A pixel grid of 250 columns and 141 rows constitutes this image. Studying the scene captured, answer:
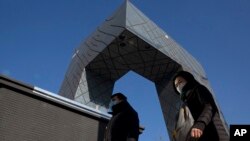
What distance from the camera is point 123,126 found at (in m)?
4.19

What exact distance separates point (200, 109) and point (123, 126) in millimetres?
1364

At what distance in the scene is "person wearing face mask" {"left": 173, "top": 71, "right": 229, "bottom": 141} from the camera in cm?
279

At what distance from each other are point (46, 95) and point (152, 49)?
1941 cm

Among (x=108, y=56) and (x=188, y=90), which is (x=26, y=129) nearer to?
(x=188, y=90)

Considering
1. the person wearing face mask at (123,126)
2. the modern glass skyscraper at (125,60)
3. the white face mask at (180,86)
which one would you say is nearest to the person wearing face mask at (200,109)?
the white face mask at (180,86)

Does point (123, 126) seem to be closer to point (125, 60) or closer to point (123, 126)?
point (123, 126)

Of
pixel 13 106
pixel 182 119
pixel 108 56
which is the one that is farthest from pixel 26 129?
pixel 108 56

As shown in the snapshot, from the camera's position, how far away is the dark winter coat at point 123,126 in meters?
4.14

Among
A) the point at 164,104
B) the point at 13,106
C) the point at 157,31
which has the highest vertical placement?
the point at 157,31

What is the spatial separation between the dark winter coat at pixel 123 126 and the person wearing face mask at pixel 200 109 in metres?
1.18

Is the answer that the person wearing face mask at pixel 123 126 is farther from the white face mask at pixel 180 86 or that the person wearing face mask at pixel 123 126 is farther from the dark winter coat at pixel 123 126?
the white face mask at pixel 180 86

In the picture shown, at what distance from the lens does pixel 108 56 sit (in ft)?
81.5

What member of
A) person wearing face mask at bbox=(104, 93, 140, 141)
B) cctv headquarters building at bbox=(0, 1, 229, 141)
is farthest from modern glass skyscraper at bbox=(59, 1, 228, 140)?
person wearing face mask at bbox=(104, 93, 140, 141)

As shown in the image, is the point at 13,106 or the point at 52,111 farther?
the point at 52,111
